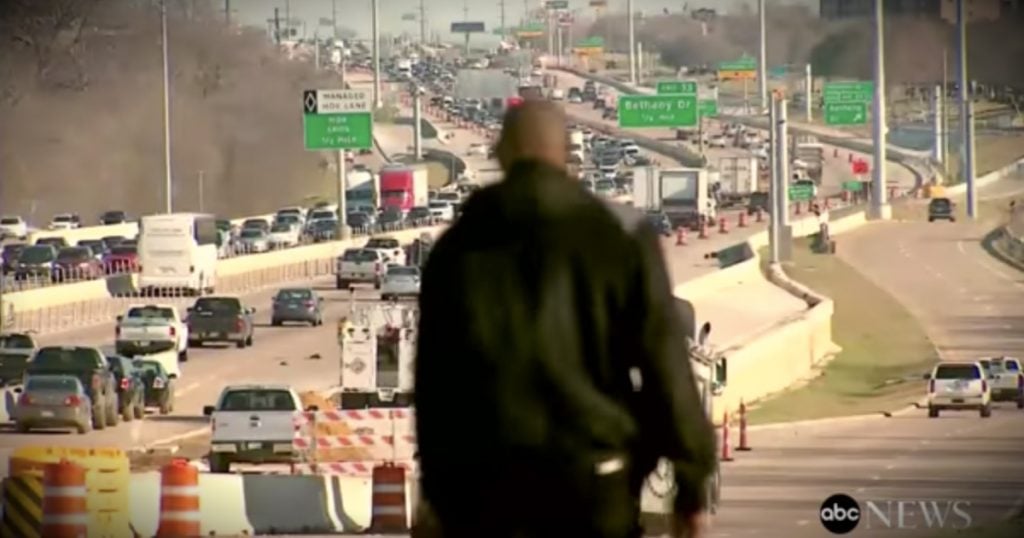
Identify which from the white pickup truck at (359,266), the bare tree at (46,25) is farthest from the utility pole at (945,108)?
the bare tree at (46,25)

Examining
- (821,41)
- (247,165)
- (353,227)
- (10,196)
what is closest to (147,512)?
(821,41)

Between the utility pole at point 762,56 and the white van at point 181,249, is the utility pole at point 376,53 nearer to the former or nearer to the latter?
the white van at point 181,249

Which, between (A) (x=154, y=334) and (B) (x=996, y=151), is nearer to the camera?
(B) (x=996, y=151)

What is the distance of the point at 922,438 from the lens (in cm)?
2147

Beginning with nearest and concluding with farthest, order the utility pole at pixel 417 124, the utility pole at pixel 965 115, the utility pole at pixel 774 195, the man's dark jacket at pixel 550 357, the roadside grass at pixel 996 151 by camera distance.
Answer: the man's dark jacket at pixel 550 357 → the utility pole at pixel 965 115 → the utility pole at pixel 417 124 → the roadside grass at pixel 996 151 → the utility pole at pixel 774 195

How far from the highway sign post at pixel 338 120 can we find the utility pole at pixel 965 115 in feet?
17.2

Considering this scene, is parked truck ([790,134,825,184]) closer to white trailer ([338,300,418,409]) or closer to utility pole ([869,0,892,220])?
utility pole ([869,0,892,220])

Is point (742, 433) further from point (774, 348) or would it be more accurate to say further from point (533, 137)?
point (533, 137)

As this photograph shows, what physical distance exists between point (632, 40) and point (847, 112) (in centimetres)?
761

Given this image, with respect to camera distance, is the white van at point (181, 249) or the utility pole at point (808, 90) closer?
the utility pole at point (808, 90)

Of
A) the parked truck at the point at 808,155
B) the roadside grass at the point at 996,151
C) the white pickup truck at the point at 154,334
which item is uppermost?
the parked truck at the point at 808,155

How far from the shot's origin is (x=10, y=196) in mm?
41375

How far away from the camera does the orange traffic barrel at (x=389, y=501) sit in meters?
18.5

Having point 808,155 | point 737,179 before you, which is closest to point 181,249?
point 737,179
